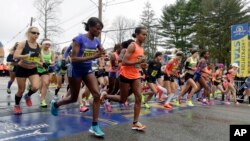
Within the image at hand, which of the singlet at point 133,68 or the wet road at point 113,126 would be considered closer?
the wet road at point 113,126

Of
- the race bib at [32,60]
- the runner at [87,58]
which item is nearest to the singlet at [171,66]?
the race bib at [32,60]

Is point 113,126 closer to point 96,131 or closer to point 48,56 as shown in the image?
point 96,131

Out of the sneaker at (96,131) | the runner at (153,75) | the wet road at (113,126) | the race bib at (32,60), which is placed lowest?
the wet road at (113,126)

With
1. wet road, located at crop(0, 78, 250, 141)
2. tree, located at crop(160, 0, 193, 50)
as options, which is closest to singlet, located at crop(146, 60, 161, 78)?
wet road, located at crop(0, 78, 250, 141)

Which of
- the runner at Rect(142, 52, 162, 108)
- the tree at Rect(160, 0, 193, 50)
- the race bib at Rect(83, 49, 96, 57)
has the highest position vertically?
the tree at Rect(160, 0, 193, 50)

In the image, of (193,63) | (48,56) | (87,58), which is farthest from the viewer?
(193,63)

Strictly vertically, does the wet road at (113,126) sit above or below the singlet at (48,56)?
below

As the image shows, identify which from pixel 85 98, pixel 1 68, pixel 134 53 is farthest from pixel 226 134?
pixel 1 68

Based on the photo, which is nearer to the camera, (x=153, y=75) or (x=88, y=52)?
(x=88, y=52)

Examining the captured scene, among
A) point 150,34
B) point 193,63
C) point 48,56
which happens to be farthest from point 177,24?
point 48,56

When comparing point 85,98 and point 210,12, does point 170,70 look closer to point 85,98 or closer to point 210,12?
point 85,98

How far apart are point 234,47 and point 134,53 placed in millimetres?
11645

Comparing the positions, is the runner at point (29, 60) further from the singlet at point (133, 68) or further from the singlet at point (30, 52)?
the singlet at point (133, 68)

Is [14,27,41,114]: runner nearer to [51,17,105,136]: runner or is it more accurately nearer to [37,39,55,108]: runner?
[37,39,55,108]: runner
